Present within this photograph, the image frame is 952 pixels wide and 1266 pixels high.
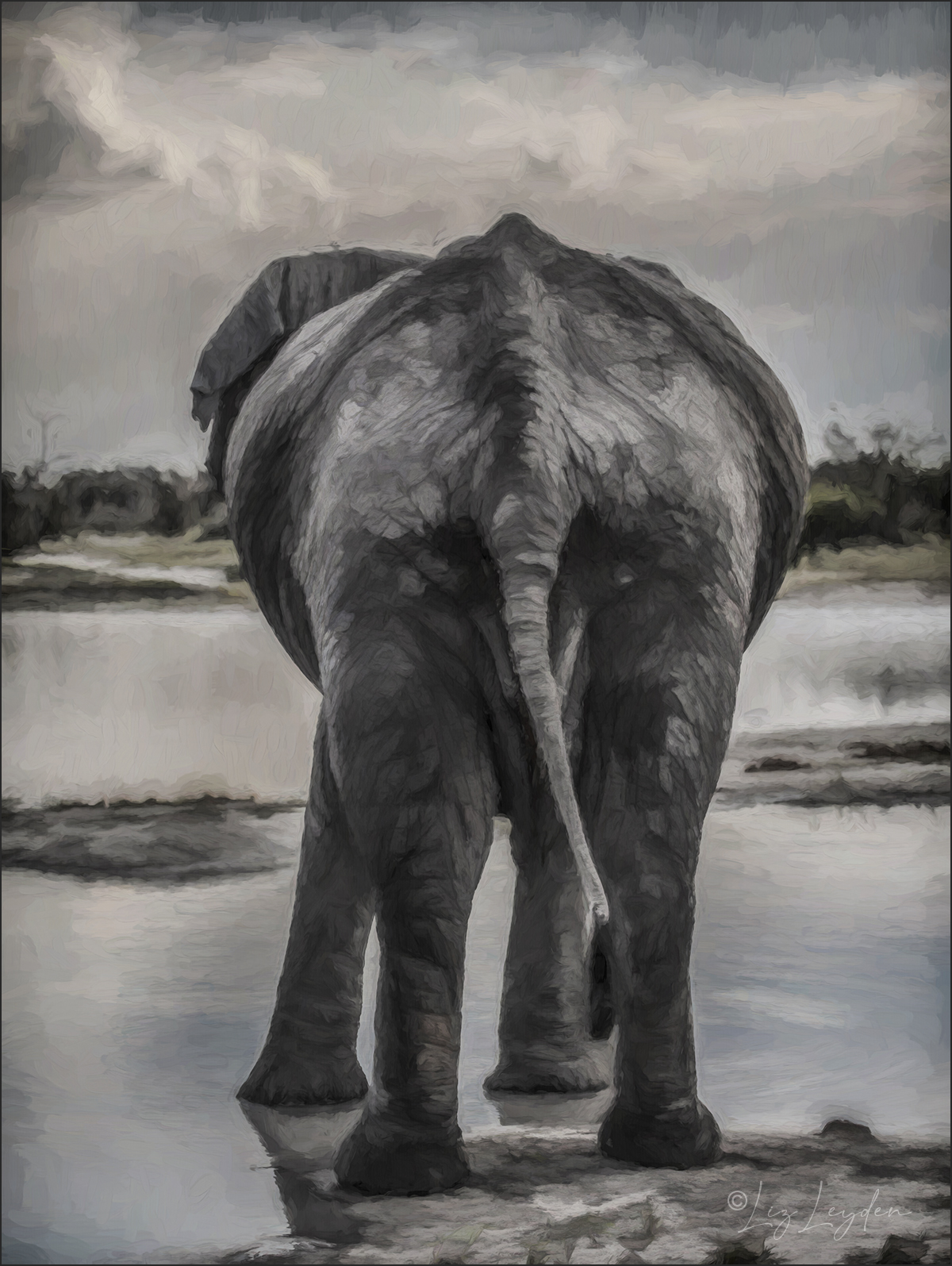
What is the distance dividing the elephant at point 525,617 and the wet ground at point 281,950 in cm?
8

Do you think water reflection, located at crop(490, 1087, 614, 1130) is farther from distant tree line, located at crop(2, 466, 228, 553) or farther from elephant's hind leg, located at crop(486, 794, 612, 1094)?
distant tree line, located at crop(2, 466, 228, 553)

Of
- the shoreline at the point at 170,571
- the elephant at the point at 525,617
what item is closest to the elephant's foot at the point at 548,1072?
the elephant at the point at 525,617

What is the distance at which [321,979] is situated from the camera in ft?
4.18

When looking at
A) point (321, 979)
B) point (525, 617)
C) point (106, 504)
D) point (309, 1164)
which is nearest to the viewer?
point (525, 617)

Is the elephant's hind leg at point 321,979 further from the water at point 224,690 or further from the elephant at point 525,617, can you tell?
the water at point 224,690

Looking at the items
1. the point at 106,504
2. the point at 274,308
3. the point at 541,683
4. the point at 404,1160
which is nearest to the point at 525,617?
the point at 541,683

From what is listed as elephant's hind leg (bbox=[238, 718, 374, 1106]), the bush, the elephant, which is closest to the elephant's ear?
the elephant

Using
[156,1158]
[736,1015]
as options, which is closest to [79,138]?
[156,1158]

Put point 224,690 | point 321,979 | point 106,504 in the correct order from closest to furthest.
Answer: point 321,979, point 106,504, point 224,690

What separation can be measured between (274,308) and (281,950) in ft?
2.10

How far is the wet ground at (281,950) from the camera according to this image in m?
1.10

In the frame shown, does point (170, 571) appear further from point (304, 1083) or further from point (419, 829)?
point (419, 829)

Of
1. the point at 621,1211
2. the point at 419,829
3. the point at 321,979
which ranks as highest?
the point at 419,829

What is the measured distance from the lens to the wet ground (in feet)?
3.60
